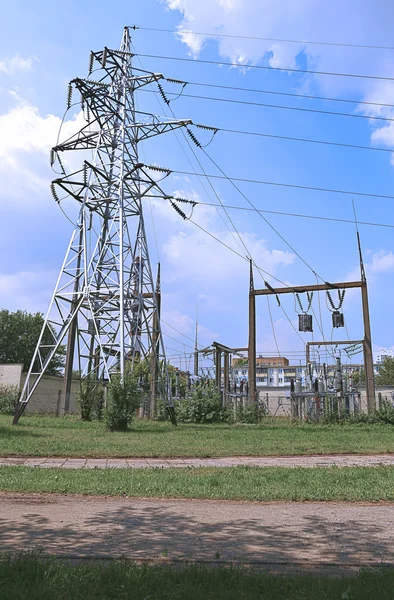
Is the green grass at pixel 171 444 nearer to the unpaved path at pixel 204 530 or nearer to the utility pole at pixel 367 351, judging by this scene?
the unpaved path at pixel 204 530

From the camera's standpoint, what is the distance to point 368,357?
28234 millimetres

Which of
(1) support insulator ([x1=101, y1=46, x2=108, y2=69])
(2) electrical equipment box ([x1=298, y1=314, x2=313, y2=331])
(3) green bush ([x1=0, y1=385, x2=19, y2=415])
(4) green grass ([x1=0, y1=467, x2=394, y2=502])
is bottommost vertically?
(4) green grass ([x1=0, y1=467, x2=394, y2=502])

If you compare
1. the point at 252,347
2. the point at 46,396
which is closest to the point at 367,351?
the point at 252,347

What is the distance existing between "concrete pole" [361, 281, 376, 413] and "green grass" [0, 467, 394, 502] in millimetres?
17934

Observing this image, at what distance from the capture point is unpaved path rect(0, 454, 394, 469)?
434 inches

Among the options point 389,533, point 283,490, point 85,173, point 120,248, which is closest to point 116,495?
point 283,490

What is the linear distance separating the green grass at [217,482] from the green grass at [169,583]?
3561 mm

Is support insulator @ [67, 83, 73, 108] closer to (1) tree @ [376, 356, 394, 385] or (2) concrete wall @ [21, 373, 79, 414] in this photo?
(2) concrete wall @ [21, 373, 79, 414]

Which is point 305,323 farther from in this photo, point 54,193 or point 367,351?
point 54,193

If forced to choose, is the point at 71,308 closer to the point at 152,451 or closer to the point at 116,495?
the point at 152,451

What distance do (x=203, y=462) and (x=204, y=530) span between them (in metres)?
6.56

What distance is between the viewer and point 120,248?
2370 cm

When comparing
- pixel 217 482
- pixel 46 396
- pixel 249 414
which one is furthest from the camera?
pixel 46 396

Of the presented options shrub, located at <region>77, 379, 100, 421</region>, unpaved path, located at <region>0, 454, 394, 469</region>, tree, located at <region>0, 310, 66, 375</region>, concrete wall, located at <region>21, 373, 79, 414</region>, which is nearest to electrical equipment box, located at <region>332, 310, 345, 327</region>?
shrub, located at <region>77, 379, 100, 421</region>
